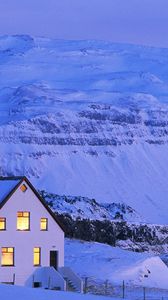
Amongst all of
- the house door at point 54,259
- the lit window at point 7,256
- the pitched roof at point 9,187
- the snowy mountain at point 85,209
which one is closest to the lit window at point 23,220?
the pitched roof at point 9,187

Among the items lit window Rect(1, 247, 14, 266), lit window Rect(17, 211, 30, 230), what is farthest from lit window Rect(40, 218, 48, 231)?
lit window Rect(1, 247, 14, 266)

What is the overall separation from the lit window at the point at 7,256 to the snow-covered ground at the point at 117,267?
783 cm

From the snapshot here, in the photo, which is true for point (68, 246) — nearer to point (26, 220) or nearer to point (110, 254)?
point (110, 254)

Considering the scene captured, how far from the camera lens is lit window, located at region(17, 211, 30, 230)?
183 feet

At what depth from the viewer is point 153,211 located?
642 feet


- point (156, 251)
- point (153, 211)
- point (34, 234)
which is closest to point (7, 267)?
point (34, 234)

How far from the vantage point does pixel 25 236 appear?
55.6 meters

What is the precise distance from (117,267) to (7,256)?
37.3 ft

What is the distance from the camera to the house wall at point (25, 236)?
54875 mm

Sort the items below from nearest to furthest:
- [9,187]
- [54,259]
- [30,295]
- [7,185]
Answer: [30,295]
[9,187]
[7,185]
[54,259]

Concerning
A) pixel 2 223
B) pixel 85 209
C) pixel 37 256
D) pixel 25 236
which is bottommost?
pixel 37 256

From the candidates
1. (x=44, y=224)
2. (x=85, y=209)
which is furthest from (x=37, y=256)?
(x=85, y=209)

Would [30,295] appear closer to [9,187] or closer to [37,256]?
[9,187]

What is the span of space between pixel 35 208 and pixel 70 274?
3.90 metres
